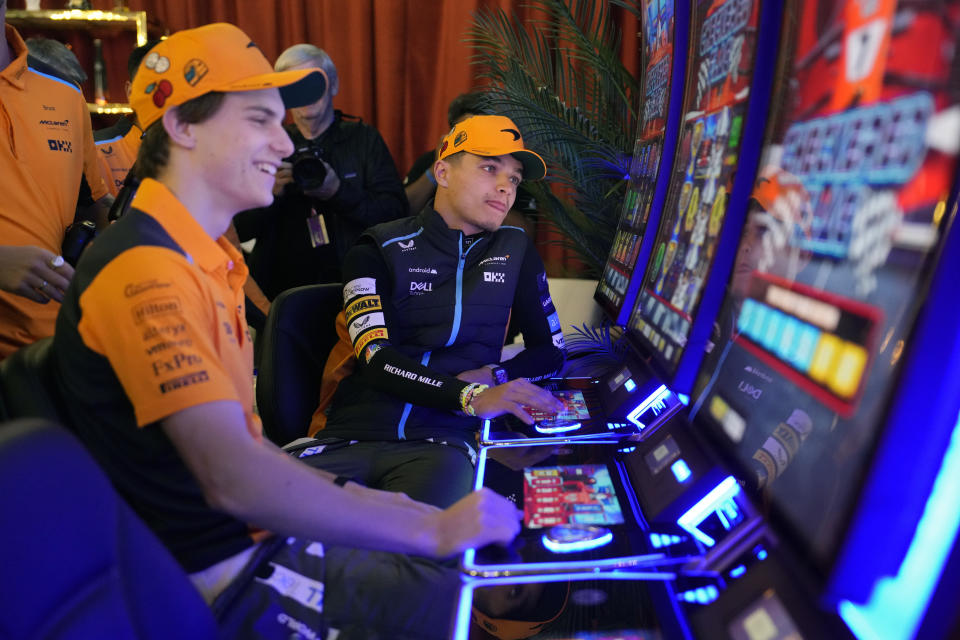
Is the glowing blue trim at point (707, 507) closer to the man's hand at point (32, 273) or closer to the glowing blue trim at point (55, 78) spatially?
the man's hand at point (32, 273)

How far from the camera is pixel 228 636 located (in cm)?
82

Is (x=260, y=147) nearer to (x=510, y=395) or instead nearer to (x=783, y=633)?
(x=510, y=395)

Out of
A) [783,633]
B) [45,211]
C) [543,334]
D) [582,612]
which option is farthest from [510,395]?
[45,211]

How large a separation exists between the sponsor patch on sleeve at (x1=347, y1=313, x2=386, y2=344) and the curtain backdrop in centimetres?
223

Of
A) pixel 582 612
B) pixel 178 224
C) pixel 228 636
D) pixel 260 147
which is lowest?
pixel 228 636

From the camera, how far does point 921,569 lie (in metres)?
→ 0.53

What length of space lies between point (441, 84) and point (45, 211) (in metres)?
2.53

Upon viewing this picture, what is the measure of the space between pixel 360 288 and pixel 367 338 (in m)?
0.14

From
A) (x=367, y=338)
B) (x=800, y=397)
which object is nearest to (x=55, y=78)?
(x=367, y=338)

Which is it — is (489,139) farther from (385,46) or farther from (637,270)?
(385,46)

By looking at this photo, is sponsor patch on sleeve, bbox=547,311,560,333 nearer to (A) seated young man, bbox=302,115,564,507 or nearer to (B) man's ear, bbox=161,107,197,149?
(A) seated young man, bbox=302,115,564,507

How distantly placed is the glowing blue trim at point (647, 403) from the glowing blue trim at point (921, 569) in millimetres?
579

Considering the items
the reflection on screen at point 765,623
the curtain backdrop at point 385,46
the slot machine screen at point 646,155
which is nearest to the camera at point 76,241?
the slot machine screen at point 646,155

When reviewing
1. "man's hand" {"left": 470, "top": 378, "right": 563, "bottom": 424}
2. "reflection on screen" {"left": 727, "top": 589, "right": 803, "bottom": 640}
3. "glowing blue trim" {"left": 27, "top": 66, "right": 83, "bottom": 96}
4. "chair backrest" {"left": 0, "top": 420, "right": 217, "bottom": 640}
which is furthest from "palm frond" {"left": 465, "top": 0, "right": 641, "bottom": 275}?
"chair backrest" {"left": 0, "top": 420, "right": 217, "bottom": 640}
